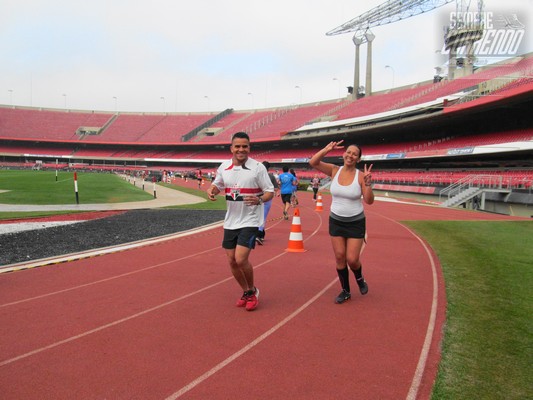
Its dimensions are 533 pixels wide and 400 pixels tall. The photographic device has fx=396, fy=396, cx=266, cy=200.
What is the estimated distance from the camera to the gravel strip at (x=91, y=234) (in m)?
8.00

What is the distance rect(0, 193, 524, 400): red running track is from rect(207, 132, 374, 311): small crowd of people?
0.51 metres

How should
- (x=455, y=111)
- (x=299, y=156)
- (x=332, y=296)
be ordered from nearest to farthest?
(x=332, y=296), (x=455, y=111), (x=299, y=156)

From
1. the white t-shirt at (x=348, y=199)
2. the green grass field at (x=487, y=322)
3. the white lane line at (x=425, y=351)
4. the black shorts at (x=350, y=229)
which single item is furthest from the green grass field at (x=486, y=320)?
the white t-shirt at (x=348, y=199)

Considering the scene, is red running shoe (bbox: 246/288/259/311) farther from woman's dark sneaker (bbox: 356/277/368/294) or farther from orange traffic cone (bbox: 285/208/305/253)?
orange traffic cone (bbox: 285/208/305/253)

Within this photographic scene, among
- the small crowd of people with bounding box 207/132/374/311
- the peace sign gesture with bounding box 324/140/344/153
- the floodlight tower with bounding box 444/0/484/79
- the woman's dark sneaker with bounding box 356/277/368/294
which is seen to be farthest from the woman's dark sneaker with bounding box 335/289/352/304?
the floodlight tower with bounding box 444/0/484/79

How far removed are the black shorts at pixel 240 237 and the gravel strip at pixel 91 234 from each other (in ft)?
15.4

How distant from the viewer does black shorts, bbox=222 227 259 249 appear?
4539mm

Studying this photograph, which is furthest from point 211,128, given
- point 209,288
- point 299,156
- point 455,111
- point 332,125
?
point 209,288

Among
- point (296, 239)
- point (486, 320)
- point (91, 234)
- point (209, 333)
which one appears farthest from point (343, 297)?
point (91, 234)

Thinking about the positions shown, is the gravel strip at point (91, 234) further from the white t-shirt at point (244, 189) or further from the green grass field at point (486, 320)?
the green grass field at point (486, 320)

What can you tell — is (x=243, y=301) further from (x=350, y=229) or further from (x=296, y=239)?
(x=296, y=239)

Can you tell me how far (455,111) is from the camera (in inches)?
1258

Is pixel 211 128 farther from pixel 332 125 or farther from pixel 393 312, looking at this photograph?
pixel 393 312

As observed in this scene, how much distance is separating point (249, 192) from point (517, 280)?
473cm
